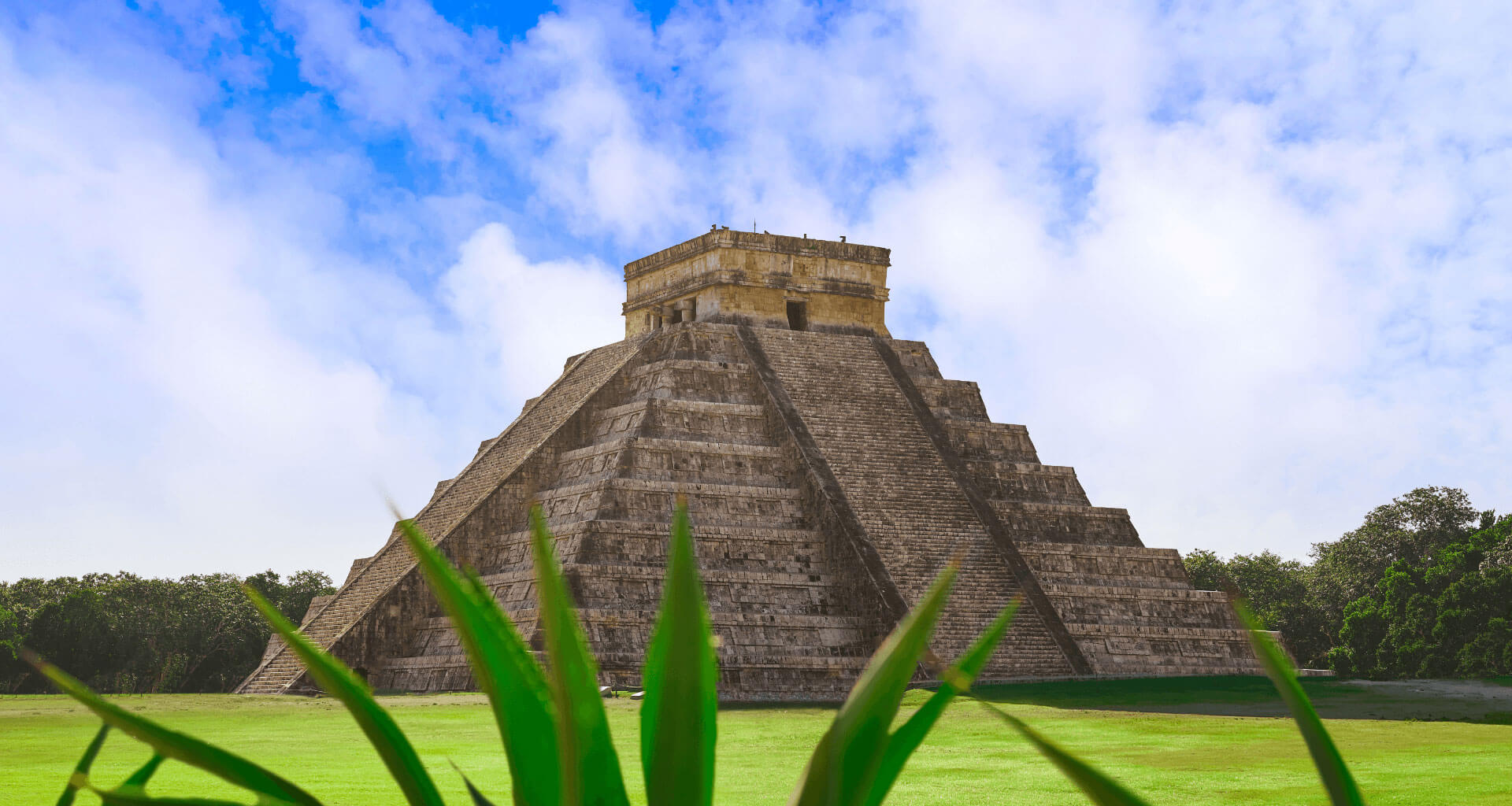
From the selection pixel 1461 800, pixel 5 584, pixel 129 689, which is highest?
pixel 5 584

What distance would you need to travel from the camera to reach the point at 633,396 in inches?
965

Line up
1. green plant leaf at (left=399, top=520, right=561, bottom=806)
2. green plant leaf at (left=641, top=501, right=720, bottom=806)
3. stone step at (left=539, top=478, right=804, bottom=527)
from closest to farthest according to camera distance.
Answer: green plant leaf at (left=641, top=501, right=720, bottom=806), green plant leaf at (left=399, top=520, right=561, bottom=806), stone step at (left=539, top=478, right=804, bottom=527)

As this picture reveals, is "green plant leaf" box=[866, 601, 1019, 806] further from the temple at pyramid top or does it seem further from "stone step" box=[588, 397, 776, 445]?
the temple at pyramid top

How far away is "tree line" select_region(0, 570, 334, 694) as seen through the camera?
3181cm

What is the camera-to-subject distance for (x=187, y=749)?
1752 millimetres

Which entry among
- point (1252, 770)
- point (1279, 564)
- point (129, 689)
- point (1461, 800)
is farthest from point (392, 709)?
point (1279, 564)

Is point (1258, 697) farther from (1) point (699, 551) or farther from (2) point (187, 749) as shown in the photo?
(2) point (187, 749)

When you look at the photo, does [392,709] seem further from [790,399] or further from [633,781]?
[790,399]

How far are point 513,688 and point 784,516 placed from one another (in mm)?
19931

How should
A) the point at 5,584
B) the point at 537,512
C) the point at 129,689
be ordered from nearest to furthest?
→ 1. the point at 537,512
2. the point at 129,689
3. the point at 5,584

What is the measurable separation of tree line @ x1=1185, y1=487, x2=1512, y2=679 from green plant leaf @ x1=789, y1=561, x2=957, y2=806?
24.4 meters

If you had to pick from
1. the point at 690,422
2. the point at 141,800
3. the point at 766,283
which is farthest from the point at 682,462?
the point at 141,800

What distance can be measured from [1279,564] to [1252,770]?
37252 mm

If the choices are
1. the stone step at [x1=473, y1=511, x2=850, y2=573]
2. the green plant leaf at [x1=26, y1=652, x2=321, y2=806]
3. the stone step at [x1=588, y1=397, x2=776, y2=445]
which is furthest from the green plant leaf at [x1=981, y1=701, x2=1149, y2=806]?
the stone step at [x1=588, y1=397, x2=776, y2=445]
